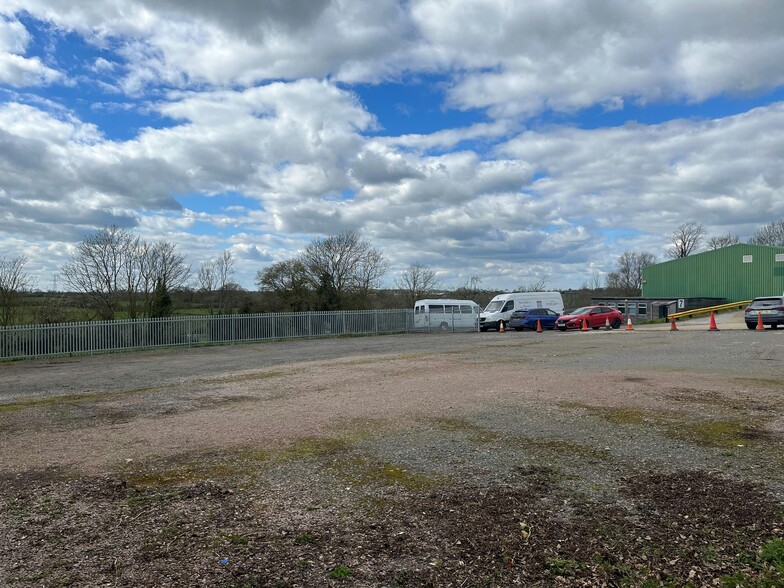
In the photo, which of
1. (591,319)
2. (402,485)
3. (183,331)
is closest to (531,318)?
(591,319)

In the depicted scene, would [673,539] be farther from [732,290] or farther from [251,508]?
[732,290]

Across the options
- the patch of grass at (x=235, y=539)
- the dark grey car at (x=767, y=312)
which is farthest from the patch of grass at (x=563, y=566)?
the dark grey car at (x=767, y=312)

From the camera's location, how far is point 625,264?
91.0 meters

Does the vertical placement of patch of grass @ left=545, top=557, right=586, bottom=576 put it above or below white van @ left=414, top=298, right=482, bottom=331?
below

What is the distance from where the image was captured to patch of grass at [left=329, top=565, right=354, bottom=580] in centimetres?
367

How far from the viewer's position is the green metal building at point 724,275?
47375 mm

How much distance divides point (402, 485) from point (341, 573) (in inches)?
69.4

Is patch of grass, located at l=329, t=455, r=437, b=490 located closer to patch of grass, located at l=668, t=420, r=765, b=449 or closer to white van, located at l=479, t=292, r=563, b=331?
patch of grass, located at l=668, t=420, r=765, b=449

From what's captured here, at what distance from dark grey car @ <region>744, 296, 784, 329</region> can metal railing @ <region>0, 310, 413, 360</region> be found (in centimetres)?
1767

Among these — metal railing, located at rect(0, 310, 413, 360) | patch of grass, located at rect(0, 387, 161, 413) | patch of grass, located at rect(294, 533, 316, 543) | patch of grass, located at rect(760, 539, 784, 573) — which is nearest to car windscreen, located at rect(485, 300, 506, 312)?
metal railing, located at rect(0, 310, 413, 360)

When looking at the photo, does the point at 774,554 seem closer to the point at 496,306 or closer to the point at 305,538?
the point at 305,538

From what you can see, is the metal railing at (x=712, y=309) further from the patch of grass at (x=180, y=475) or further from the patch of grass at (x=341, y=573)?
the patch of grass at (x=341, y=573)

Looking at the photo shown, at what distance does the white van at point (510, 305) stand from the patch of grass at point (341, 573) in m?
32.4

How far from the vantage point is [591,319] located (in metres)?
33.5
